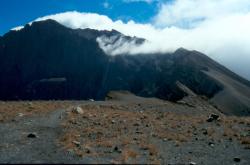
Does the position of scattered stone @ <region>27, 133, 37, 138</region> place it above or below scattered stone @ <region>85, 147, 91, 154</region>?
above

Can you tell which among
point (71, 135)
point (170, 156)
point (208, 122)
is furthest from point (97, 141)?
point (208, 122)

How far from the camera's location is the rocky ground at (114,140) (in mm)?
24797

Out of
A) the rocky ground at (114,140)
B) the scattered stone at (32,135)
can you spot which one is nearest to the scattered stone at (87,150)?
the rocky ground at (114,140)

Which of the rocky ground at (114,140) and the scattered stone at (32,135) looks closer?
the rocky ground at (114,140)

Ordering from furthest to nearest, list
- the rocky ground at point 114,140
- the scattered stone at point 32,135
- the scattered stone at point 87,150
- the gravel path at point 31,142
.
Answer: the scattered stone at point 32,135, the scattered stone at point 87,150, the rocky ground at point 114,140, the gravel path at point 31,142

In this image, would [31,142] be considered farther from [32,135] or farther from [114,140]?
[114,140]

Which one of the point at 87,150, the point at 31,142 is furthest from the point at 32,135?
the point at 87,150

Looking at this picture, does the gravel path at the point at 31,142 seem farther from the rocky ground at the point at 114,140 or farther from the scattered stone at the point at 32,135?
the scattered stone at the point at 32,135

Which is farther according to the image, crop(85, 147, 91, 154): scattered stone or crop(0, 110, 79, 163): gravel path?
crop(85, 147, 91, 154): scattered stone

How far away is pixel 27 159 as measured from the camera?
2253 cm

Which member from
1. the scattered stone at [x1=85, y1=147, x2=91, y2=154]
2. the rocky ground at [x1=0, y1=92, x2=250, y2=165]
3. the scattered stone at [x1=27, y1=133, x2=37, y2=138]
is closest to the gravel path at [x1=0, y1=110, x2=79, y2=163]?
the rocky ground at [x1=0, y1=92, x2=250, y2=165]

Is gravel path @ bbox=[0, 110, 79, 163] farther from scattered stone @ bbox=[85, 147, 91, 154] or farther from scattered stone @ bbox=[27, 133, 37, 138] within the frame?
scattered stone @ bbox=[85, 147, 91, 154]

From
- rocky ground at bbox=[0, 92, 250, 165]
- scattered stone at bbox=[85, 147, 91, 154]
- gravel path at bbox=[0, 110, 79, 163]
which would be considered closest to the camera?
gravel path at bbox=[0, 110, 79, 163]

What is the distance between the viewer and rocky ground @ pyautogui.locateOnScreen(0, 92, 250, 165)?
81.4 ft
